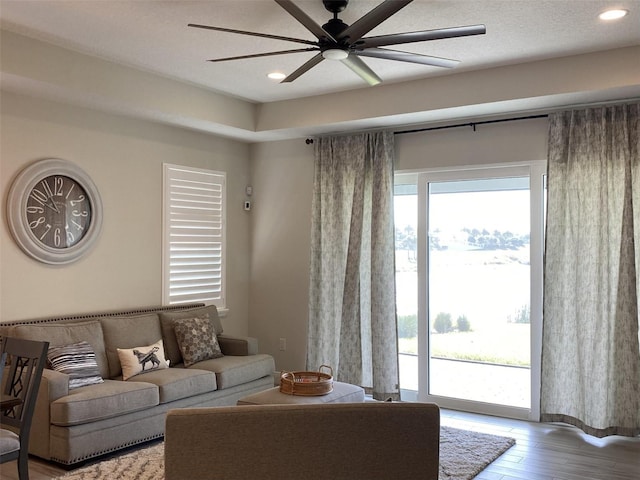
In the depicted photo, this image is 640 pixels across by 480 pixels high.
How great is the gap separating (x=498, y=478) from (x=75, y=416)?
276cm

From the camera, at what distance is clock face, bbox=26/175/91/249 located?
4.61m

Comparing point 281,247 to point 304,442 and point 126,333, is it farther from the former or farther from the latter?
point 304,442

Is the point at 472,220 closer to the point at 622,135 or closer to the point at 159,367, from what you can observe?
the point at 622,135

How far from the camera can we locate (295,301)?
638cm

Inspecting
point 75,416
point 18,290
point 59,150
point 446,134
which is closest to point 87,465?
point 75,416

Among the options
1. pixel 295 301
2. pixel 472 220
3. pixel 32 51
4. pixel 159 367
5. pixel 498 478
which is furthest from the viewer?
pixel 295 301

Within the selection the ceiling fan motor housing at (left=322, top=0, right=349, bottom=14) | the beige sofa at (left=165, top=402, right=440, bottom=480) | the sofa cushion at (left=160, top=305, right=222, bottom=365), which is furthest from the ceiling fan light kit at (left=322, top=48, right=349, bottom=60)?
the sofa cushion at (left=160, top=305, right=222, bottom=365)

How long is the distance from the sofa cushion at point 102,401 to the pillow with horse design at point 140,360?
0.62 feet

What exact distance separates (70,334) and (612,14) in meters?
4.31

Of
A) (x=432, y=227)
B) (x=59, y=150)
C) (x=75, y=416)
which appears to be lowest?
(x=75, y=416)

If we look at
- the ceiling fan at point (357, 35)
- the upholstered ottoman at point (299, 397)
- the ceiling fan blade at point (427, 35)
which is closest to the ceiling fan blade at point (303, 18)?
the ceiling fan at point (357, 35)

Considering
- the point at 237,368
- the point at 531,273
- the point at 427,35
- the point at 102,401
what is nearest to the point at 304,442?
the point at 427,35

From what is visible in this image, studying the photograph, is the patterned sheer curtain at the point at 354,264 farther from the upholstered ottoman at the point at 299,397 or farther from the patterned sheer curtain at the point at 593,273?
the patterned sheer curtain at the point at 593,273

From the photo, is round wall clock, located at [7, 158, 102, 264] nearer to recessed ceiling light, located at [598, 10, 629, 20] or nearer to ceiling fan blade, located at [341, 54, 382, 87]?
ceiling fan blade, located at [341, 54, 382, 87]
